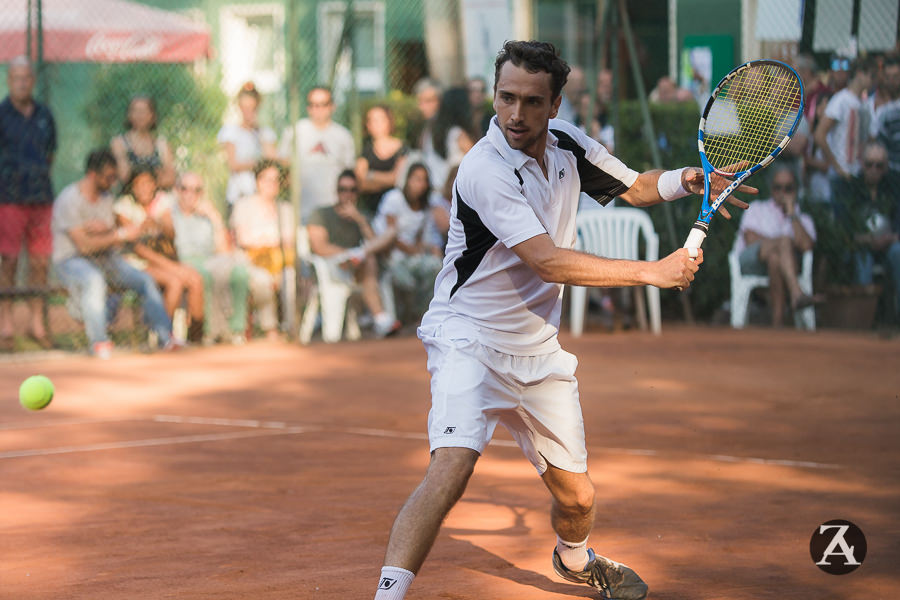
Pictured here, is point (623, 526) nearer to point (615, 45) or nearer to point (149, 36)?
point (615, 45)

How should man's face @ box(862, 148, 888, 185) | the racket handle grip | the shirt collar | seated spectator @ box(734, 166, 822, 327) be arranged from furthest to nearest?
seated spectator @ box(734, 166, 822, 327)
man's face @ box(862, 148, 888, 185)
the shirt collar
the racket handle grip

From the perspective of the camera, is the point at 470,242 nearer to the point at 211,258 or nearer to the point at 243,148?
the point at 211,258

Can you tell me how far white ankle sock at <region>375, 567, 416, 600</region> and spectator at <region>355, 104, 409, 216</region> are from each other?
850 centimetres

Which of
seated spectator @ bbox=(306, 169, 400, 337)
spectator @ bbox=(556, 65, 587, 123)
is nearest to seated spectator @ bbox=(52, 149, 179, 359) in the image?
seated spectator @ bbox=(306, 169, 400, 337)

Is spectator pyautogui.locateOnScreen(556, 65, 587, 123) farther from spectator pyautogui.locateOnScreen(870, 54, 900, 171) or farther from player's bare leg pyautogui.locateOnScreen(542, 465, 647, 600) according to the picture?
player's bare leg pyautogui.locateOnScreen(542, 465, 647, 600)

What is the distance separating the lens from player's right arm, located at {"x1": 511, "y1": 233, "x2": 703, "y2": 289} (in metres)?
3.71

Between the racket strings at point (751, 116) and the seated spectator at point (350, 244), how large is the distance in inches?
255

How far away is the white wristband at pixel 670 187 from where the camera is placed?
4250 millimetres

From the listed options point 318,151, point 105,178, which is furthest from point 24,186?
point 318,151

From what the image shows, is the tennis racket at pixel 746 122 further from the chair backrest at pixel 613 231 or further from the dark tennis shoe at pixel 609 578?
the chair backrest at pixel 613 231

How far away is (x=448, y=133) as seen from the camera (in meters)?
12.0

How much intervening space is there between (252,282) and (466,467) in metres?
7.89

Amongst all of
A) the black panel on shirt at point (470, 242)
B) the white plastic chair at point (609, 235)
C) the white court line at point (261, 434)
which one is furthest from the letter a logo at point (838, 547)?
the white plastic chair at point (609, 235)

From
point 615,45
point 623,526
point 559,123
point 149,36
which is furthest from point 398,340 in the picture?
point 559,123
